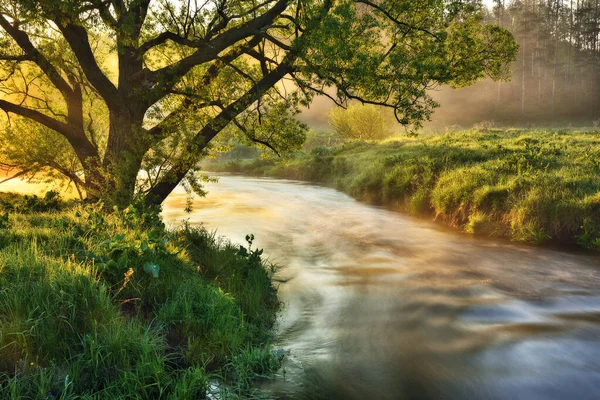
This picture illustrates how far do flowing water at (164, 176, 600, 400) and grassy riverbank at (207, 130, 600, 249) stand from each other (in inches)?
37.3

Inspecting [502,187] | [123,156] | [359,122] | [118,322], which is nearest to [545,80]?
[359,122]

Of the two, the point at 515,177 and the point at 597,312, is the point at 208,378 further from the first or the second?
the point at 515,177

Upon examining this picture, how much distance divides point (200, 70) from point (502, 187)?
376 inches

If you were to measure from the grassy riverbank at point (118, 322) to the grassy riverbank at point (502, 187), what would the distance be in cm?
690

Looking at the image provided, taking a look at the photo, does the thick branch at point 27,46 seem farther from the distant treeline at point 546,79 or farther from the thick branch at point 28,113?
the distant treeline at point 546,79

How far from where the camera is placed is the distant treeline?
211ft

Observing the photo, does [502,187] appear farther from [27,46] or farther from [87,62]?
[27,46]

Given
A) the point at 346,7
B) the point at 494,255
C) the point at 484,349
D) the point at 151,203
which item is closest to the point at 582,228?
the point at 494,255

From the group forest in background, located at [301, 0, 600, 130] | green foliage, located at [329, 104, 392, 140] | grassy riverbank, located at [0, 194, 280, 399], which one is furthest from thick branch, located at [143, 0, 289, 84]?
forest in background, located at [301, 0, 600, 130]

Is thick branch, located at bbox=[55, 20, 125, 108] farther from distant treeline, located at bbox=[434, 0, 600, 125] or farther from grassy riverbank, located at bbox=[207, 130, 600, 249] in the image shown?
distant treeline, located at bbox=[434, 0, 600, 125]

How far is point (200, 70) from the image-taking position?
12.6m

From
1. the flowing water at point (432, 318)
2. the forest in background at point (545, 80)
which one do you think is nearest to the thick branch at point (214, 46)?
the flowing water at point (432, 318)

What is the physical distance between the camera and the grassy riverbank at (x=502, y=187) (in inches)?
425

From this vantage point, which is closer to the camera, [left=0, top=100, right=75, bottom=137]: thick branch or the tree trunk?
the tree trunk
